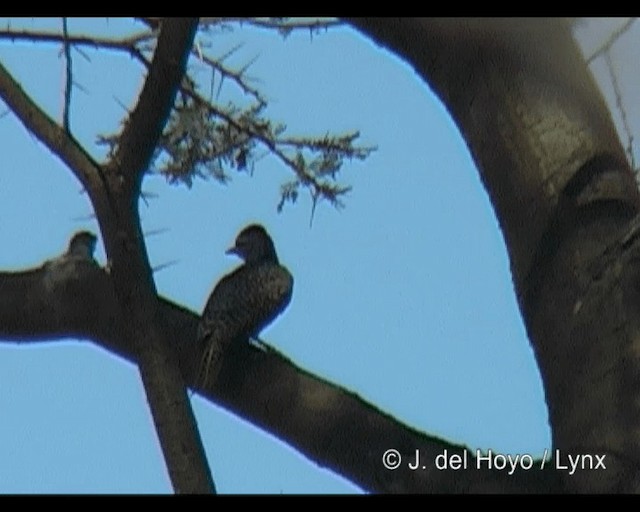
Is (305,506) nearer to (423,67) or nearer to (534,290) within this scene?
(534,290)

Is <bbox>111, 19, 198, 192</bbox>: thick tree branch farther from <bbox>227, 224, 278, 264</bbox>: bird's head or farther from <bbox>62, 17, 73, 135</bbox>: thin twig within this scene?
<bbox>227, 224, 278, 264</bbox>: bird's head

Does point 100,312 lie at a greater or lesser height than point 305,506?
greater

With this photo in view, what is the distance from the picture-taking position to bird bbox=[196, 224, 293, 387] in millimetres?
2490

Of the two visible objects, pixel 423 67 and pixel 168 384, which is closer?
pixel 168 384

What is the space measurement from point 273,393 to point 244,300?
748mm

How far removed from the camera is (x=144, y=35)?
273 centimetres

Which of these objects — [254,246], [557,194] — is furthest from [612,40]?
[254,246]

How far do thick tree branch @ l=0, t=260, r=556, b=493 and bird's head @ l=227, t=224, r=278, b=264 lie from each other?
2.96 ft

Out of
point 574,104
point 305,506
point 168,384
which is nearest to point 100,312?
point 168,384

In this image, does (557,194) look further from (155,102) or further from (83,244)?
(83,244)

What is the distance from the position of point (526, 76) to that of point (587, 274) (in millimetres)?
429

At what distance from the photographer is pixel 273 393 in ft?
7.74

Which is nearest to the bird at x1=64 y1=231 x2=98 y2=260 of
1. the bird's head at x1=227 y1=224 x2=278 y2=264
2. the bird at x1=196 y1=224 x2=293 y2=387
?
the bird at x1=196 y1=224 x2=293 y2=387
